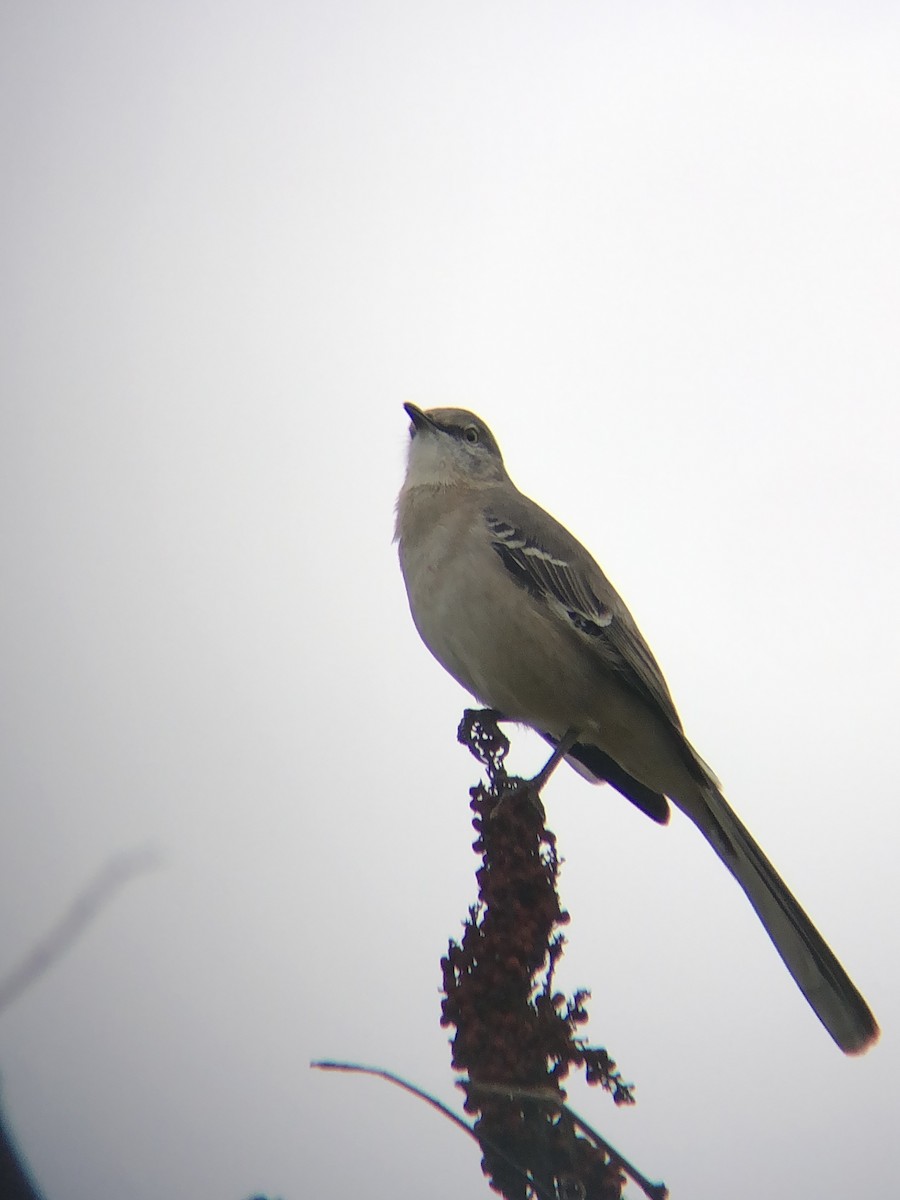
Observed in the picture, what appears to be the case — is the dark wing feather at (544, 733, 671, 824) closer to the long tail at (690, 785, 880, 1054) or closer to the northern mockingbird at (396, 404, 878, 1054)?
the northern mockingbird at (396, 404, 878, 1054)

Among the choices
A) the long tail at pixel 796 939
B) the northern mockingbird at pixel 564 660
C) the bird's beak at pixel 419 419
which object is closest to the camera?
the long tail at pixel 796 939

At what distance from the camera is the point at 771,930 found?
17.8ft

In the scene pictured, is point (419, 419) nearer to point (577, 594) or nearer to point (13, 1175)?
point (577, 594)

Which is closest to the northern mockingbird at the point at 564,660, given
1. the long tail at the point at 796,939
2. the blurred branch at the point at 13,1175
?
the long tail at the point at 796,939

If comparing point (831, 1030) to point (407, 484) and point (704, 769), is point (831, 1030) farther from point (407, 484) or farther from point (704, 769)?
point (407, 484)

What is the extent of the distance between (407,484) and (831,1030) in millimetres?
3446

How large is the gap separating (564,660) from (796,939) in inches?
63.8

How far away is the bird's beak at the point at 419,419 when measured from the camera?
6934 mm

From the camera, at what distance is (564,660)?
583cm

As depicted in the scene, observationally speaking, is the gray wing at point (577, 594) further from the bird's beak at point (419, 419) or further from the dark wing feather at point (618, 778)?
the bird's beak at point (419, 419)

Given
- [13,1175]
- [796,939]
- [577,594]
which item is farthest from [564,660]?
[13,1175]

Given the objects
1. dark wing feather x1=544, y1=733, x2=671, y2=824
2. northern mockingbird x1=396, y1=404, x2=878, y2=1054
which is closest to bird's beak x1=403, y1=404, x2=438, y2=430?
northern mockingbird x1=396, y1=404, x2=878, y2=1054

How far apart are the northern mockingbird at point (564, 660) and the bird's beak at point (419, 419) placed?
587 millimetres

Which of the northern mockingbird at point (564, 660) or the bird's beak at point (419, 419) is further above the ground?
the bird's beak at point (419, 419)
